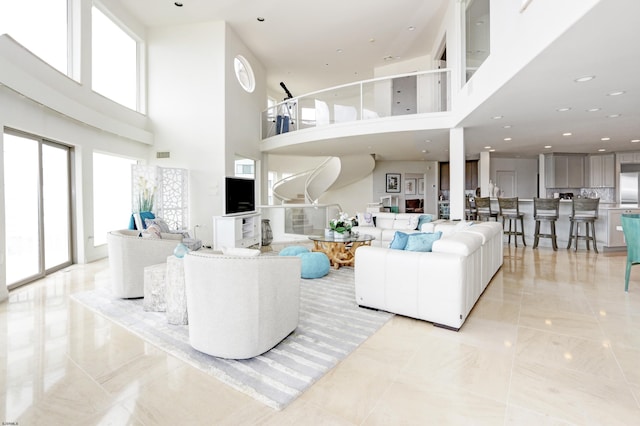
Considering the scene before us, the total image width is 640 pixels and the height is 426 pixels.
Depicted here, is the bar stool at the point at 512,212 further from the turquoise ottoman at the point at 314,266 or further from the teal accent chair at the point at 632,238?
the turquoise ottoman at the point at 314,266

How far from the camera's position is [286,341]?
2607 millimetres

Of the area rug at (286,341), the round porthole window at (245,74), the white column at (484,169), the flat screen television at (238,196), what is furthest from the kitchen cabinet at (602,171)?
the round porthole window at (245,74)

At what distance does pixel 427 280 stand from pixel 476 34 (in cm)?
465

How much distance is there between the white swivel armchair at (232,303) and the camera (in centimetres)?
223

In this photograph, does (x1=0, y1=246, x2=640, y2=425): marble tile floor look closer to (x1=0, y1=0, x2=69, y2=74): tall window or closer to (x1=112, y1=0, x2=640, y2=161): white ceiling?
(x1=112, y1=0, x2=640, y2=161): white ceiling

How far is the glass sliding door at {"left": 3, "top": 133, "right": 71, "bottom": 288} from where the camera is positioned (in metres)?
4.27

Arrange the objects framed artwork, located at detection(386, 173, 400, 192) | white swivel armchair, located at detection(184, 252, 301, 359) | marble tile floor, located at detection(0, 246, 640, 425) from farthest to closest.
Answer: framed artwork, located at detection(386, 173, 400, 192)
white swivel armchair, located at detection(184, 252, 301, 359)
marble tile floor, located at detection(0, 246, 640, 425)

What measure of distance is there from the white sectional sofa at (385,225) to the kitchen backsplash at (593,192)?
20.4 feet

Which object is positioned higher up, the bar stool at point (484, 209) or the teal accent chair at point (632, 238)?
the bar stool at point (484, 209)

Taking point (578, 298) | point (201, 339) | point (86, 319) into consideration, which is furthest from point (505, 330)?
point (86, 319)

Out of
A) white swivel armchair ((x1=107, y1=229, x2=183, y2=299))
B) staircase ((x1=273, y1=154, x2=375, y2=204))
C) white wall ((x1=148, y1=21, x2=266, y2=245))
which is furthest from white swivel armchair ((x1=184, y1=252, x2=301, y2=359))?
staircase ((x1=273, y1=154, x2=375, y2=204))

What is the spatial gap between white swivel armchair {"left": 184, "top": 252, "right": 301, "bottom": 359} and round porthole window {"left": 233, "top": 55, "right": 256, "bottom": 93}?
7.24 metres

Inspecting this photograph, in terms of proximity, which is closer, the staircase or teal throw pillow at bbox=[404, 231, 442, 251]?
teal throw pillow at bbox=[404, 231, 442, 251]

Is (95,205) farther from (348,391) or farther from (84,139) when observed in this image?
(348,391)
